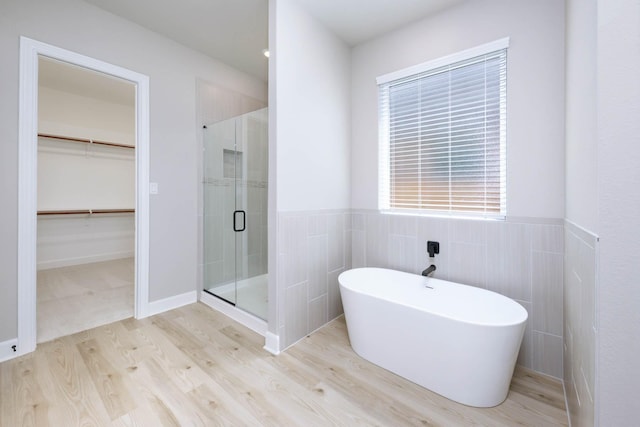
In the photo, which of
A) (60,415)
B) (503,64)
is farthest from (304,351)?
(503,64)

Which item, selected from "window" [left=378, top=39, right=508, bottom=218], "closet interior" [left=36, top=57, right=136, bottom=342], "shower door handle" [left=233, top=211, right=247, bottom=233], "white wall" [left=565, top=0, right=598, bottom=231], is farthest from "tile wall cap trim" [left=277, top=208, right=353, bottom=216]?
"closet interior" [left=36, top=57, right=136, bottom=342]

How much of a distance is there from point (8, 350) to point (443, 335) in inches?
114

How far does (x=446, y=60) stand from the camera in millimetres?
2010

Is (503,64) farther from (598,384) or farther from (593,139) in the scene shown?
(598,384)

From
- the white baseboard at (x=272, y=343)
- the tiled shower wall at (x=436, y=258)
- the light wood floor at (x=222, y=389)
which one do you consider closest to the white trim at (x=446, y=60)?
the tiled shower wall at (x=436, y=258)

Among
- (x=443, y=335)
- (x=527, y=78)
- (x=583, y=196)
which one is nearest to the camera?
(x=583, y=196)

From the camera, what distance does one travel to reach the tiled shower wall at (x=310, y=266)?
195 cm

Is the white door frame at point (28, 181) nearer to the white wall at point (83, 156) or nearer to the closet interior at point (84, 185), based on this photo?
the closet interior at point (84, 185)

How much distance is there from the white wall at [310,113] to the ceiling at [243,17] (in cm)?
20

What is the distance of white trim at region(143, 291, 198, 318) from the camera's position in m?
2.43

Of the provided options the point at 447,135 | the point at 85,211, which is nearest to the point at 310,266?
the point at 447,135

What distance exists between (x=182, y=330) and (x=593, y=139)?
2.81 meters

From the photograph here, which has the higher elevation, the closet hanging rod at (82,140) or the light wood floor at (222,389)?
the closet hanging rod at (82,140)

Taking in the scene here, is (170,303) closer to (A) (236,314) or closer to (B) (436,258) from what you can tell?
(A) (236,314)
